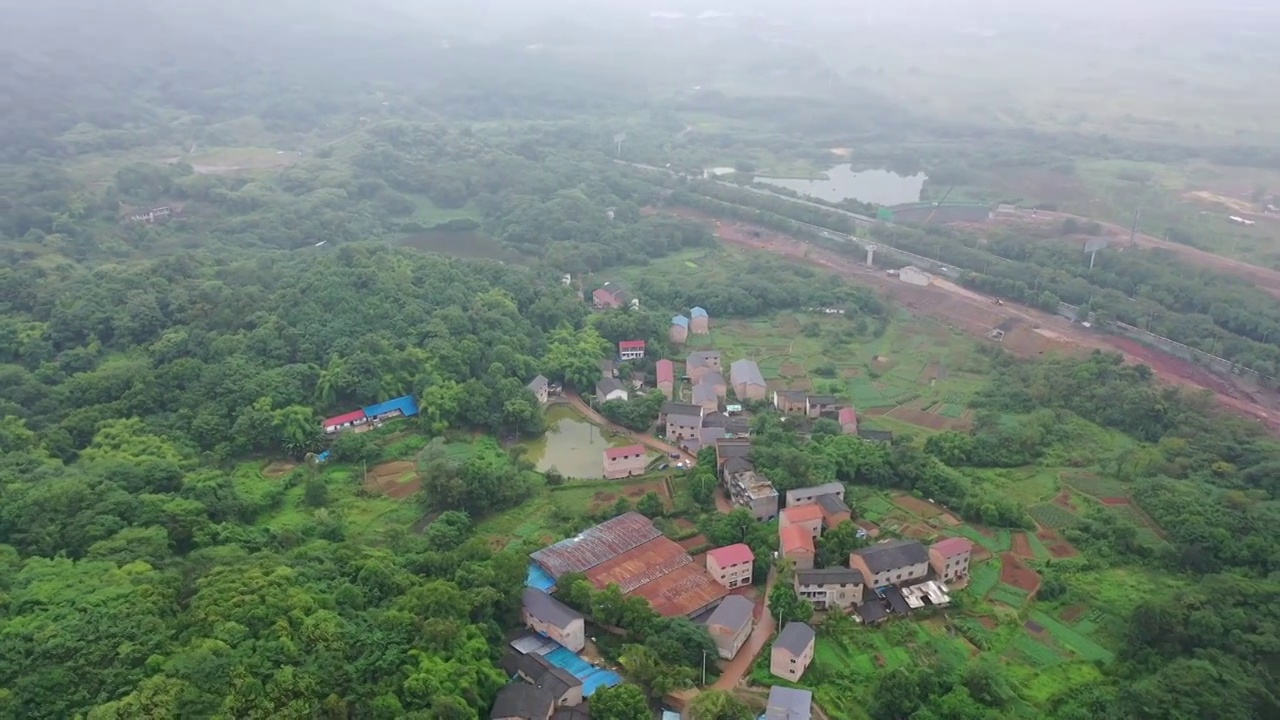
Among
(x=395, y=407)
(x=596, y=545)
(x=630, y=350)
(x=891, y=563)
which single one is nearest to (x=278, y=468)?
(x=395, y=407)

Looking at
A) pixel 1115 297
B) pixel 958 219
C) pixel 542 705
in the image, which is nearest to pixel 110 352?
pixel 542 705

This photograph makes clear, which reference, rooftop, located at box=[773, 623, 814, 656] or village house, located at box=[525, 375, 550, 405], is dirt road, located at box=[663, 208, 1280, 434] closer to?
village house, located at box=[525, 375, 550, 405]

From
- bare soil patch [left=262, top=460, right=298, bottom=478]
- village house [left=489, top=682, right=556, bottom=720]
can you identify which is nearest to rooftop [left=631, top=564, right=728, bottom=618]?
village house [left=489, top=682, right=556, bottom=720]

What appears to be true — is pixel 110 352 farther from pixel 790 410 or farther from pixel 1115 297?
pixel 1115 297

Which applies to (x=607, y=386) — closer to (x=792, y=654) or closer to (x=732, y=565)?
(x=732, y=565)

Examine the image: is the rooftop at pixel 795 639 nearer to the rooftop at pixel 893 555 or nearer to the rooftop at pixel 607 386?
Result: the rooftop at pixel 893 555

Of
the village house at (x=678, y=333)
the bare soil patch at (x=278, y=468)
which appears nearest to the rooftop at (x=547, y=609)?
the bare soil patch at (x=278, y=468)

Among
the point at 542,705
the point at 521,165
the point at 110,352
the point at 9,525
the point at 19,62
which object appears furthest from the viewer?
the point at 19,62
